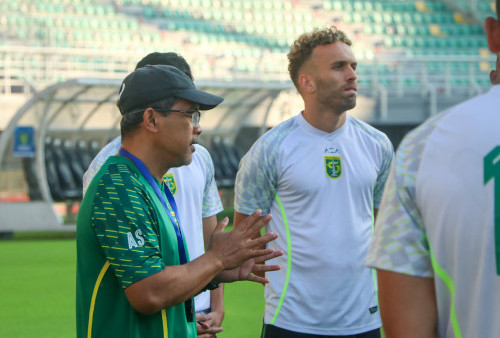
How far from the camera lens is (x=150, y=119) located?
2.41m

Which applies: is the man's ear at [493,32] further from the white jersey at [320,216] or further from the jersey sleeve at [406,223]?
the white jersey at [320,216]

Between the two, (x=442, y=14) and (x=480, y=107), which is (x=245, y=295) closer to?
(x=480, y=107)

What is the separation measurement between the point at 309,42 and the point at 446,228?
2655 millimetres

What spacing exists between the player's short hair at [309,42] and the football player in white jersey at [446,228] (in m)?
2.46

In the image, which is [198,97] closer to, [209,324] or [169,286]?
[169,286]

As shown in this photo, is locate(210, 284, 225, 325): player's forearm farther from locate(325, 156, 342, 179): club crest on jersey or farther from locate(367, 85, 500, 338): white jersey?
locate(367, 85, 500, 338): white jersey

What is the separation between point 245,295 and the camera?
868cm

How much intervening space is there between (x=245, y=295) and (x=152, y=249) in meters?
6.59

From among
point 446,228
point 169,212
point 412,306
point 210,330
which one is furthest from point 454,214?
point 210,330

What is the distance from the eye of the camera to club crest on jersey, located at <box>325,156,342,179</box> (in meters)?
3.72

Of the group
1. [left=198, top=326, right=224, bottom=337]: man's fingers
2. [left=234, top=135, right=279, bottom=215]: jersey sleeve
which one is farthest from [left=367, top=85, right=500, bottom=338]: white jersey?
[left=234, top=135, right=279, bottom=215]: jersey sleeve

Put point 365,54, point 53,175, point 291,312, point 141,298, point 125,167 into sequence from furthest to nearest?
point 365,54 < point 53,175 < point 291,312 < point 125,167 < point 141,298

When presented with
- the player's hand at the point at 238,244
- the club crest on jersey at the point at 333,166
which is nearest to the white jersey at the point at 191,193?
the club crest on jersey at the point at 333,166

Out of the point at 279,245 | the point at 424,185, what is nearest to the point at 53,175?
the point at 279,245
